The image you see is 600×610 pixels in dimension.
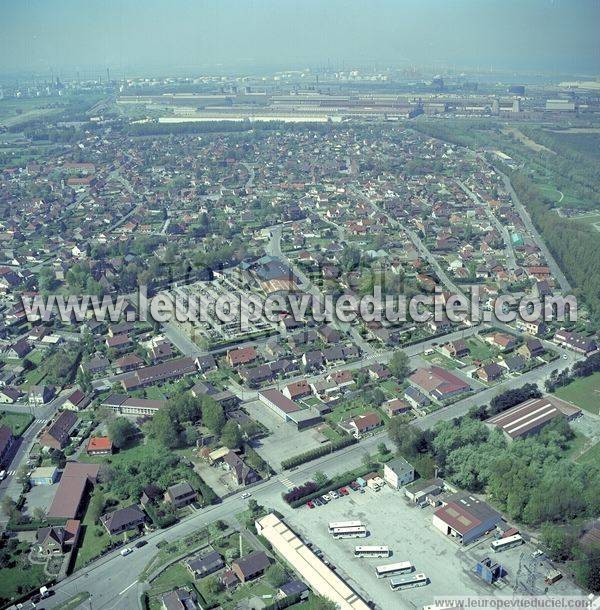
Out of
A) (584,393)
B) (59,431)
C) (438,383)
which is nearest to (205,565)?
(59,431)

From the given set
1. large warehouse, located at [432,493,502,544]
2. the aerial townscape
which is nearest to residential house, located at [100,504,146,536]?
the aerial townscape

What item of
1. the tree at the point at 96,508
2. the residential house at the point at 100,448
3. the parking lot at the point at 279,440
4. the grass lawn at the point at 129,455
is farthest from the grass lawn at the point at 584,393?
the tree at the point at 96,508

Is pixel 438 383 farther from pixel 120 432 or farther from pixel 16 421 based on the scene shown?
pixel 16 421

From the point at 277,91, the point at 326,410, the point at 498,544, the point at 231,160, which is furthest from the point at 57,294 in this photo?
the point at 277,91

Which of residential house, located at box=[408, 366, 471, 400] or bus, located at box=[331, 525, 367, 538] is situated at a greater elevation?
residential house, located at box=[408, 366, 471, 400]

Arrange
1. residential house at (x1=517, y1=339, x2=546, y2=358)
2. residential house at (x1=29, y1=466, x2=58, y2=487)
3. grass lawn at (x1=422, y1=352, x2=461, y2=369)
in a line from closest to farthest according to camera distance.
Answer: residential house at (x1=29, y1=466, x2=58, y2=487)
grass lawn at (x1=422, y1=352, x2=461, y2=369)
residential house at (x1=517, y1=339, x2=546, y2=358)

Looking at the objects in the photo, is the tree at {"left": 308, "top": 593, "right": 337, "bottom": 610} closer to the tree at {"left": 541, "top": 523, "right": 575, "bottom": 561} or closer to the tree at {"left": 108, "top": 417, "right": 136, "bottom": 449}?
the tree at {"left": 541, "top": 523, "right": 575, "bottom": 561}
